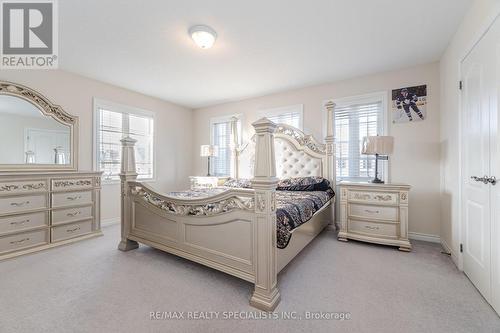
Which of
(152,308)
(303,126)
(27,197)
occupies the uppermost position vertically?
(303,126)

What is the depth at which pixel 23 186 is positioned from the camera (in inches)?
106

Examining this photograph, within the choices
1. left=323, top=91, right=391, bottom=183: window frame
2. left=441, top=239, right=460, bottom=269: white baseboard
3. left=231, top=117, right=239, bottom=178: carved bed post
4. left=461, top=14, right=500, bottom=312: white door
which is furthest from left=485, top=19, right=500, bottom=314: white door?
left=231, top=117, right=239, bottom=178: carved bed post

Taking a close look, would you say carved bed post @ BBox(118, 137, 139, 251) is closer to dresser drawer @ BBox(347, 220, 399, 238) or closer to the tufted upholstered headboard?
the tufted upholstered headboard

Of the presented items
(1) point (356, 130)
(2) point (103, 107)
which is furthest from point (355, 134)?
(2) point (103, 107)

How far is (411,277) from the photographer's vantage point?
2090mm

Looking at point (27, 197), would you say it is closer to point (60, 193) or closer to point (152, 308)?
point (60, 193)

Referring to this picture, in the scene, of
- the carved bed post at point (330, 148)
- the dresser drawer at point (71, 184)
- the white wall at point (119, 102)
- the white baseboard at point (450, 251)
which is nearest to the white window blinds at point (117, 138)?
the white wall at point (119, 102)

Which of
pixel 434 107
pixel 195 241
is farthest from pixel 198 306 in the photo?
pixel 434 107

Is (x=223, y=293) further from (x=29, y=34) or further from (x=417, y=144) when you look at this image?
(x=29, y=34)

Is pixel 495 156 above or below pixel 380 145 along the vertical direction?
below

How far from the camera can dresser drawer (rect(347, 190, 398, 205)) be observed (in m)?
2.79

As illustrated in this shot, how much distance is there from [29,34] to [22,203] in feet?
6.48

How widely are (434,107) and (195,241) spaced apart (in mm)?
3631

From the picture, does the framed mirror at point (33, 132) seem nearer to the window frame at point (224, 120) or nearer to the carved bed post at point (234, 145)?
the window frame at point (224, 120)
